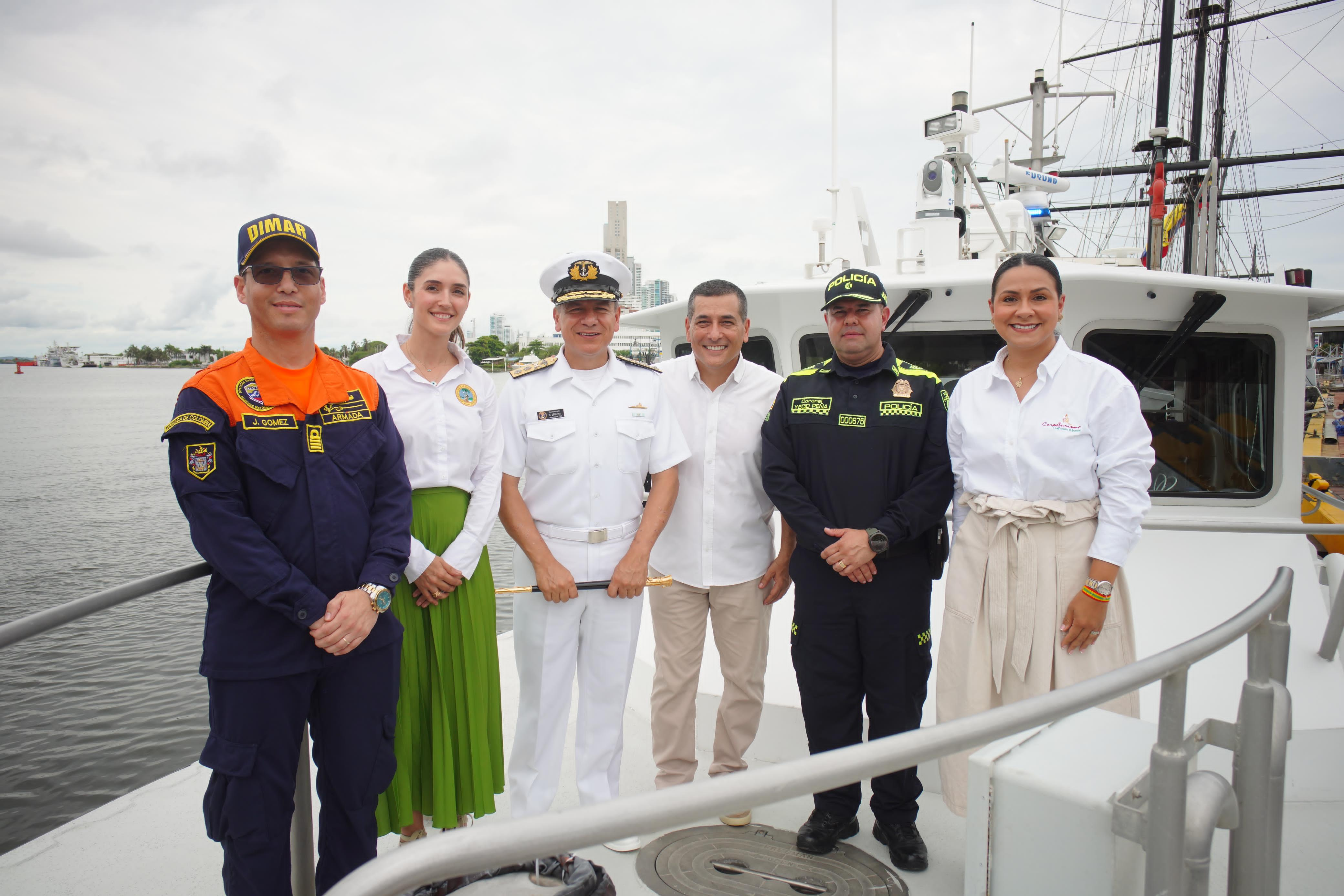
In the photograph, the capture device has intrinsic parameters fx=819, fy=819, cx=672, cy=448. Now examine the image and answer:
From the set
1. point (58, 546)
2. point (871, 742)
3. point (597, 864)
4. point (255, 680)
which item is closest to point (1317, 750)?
point (597, 864)

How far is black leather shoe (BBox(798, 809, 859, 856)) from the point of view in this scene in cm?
257

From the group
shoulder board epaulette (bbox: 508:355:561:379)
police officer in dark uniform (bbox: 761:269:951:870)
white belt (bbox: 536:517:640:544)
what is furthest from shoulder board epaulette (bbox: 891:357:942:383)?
shoulder board epaulette (bbox: 508:355:561:379)

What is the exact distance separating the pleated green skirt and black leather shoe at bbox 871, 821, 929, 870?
1.20 metres

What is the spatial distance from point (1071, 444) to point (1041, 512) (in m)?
0.21

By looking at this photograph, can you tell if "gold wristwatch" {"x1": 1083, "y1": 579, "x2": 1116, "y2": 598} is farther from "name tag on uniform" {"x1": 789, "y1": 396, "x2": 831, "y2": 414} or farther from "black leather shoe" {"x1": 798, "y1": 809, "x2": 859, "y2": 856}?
"black leather shoe" {"x1": 798, "y1": 809, "x2": 859, "y2": 856}

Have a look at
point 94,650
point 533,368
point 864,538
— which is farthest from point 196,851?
point 94,650

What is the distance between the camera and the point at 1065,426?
91.3 inches

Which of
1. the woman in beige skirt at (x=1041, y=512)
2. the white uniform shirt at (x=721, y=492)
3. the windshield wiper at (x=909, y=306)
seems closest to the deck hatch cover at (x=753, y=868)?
the woman in beige skirt at (x=1041, y=512)

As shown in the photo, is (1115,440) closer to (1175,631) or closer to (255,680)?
(1175,631)

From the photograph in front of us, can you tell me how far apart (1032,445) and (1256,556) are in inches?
99.3

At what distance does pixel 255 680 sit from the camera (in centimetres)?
181

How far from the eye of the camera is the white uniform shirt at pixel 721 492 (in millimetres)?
2840

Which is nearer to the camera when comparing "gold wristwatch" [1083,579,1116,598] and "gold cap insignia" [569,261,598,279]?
"gold wristwatch" [1083,579,1116,598]

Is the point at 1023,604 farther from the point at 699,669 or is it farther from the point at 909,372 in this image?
the point at 699,669
